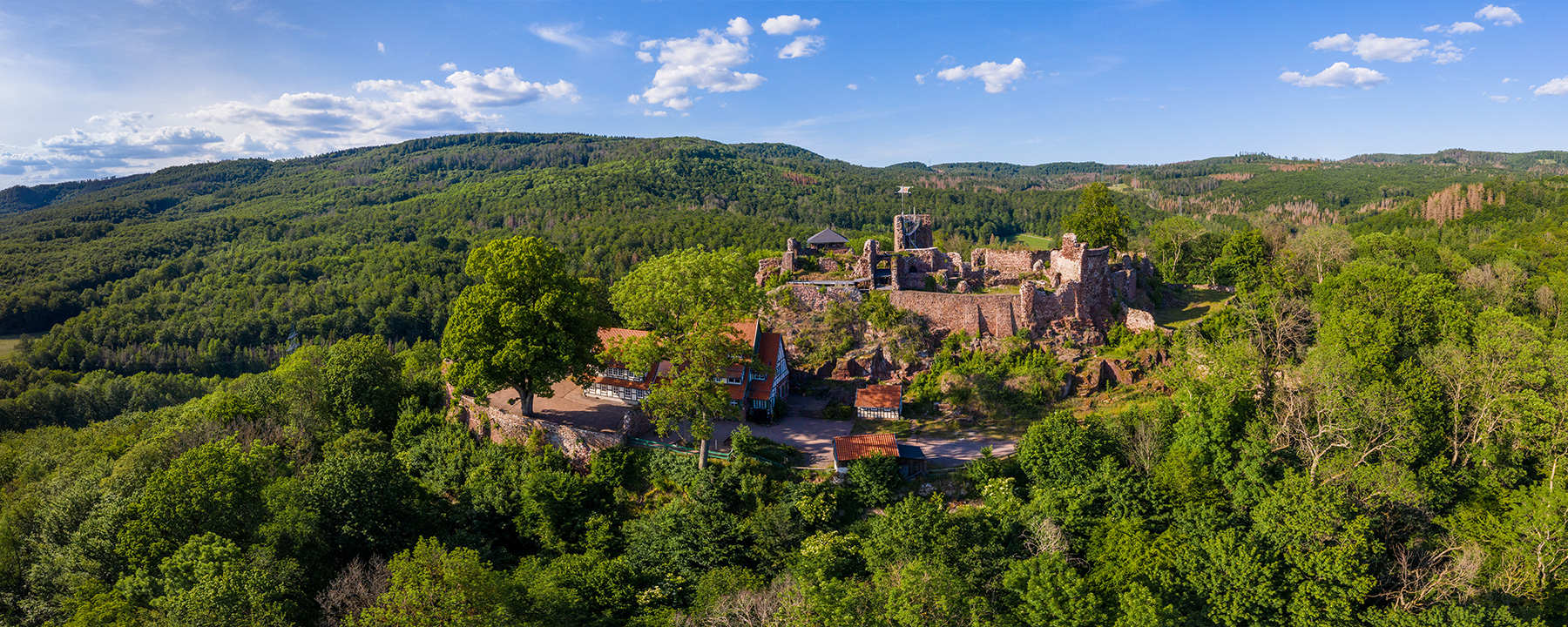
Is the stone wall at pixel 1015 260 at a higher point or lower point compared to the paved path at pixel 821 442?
higher

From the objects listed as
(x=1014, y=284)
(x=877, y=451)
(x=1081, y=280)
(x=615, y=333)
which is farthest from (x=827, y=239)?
(x=877, y=451)

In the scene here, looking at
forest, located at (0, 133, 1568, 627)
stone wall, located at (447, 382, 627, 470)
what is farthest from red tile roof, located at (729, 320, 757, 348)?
forest, located at (0, 133, 1568, 627)

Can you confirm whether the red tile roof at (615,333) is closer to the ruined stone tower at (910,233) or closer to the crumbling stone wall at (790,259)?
the crumbling stone wall at (790,259)

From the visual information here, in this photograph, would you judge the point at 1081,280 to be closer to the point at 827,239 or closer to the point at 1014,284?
the point at 1014,284

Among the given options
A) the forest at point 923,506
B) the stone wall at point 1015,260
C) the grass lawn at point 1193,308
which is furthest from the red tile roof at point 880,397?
the grass lawn at point 1193,308

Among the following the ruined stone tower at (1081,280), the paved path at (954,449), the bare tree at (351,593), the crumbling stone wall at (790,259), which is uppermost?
the crumbling stone wall at (790,259)

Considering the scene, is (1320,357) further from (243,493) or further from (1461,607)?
(243,493)

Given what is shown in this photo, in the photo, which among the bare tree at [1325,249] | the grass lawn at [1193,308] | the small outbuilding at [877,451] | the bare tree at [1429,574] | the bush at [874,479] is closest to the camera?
the bare tree at [1429,574]
